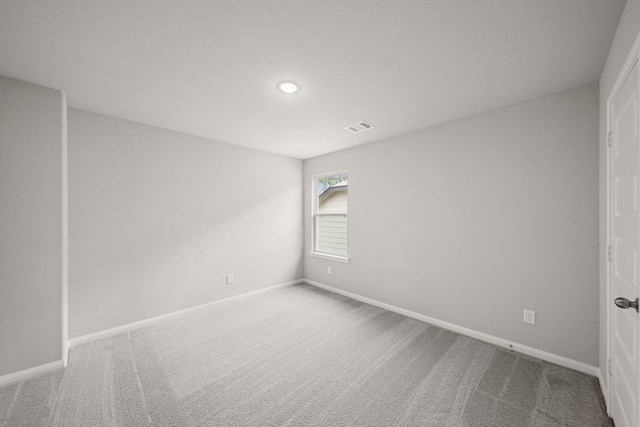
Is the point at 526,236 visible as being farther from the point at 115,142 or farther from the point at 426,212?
the point at 115,142

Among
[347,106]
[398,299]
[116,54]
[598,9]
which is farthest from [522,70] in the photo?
[116,54]

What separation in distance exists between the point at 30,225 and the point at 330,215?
11.7 feet

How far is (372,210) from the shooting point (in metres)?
3.70

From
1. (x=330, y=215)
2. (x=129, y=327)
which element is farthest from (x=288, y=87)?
(x=129, y=327)

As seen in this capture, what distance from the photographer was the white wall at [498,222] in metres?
2.09

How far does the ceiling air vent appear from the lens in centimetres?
301

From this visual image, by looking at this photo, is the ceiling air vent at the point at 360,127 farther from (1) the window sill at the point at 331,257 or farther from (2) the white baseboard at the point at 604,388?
(2) the white baseboard at the point at 604,388

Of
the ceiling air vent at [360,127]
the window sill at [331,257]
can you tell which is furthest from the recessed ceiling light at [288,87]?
the window sill at [331,257]

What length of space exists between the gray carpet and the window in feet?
5.52

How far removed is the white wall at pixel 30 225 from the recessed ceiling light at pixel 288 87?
1.97 meters

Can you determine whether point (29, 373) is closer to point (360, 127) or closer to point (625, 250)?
point (360, 127)

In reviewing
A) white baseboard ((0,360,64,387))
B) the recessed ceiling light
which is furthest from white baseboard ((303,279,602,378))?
white baseboard ((0,360,64,387))

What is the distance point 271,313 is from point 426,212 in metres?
2.43

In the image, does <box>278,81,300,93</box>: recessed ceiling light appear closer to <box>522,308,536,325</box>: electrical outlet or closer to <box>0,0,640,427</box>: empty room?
<box>0,0,640,427</box>: empty room
